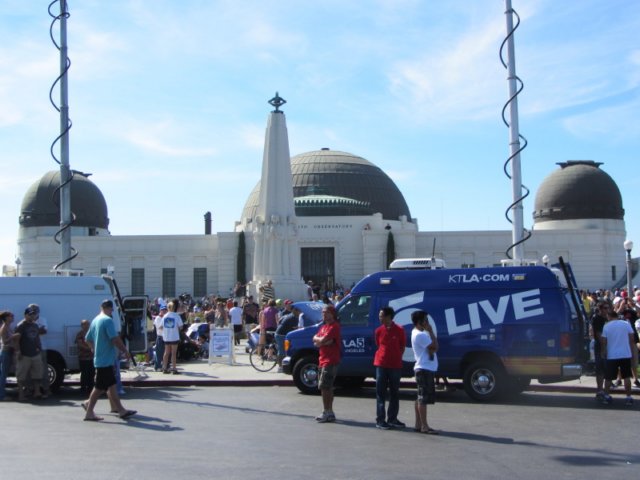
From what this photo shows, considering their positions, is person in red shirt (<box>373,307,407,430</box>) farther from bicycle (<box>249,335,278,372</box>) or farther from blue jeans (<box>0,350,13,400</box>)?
bicycle (<box>249,335,278,372</box>)

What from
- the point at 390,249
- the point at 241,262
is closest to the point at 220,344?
the point at 390,249

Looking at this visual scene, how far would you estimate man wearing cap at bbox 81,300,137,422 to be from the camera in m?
11.2

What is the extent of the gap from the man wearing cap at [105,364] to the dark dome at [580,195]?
54.2 metres

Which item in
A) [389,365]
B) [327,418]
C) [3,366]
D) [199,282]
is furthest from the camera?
[199,282]

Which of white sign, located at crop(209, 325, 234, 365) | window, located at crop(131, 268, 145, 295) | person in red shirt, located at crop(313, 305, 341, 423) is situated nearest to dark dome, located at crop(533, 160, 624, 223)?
window, located at crop(131, 268, 145, 295)

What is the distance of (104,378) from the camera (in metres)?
11.3

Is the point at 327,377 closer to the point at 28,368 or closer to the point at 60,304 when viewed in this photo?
the point at 28,368

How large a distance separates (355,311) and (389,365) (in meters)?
3.73

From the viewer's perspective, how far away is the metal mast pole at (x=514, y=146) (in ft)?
50.5

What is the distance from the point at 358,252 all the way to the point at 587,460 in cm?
4865

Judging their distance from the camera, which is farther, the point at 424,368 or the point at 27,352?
the point at 27,352

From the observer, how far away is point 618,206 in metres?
61.4

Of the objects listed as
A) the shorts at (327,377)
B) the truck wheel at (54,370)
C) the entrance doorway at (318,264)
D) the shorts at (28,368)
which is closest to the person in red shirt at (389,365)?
the shorts at (327,377)

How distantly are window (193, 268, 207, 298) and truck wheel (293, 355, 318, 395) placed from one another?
45.5 meters
